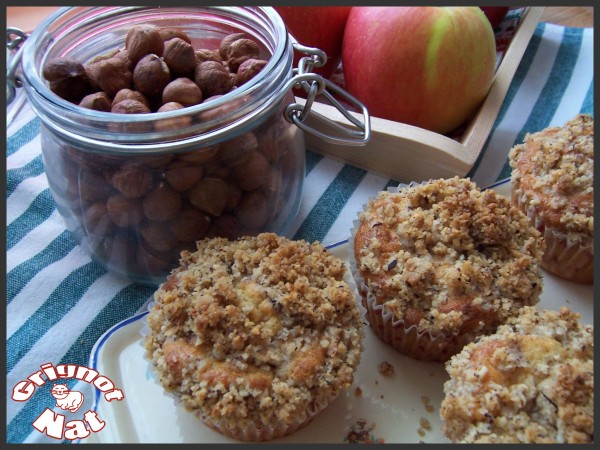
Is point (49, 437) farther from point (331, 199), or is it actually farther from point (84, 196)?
point (331, 199)

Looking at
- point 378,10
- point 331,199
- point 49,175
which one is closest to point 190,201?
point 49,175

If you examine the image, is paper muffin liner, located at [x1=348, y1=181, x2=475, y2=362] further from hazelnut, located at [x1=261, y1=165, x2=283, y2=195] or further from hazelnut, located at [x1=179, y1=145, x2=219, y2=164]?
hazelnut, located at [x1=179, y1=145, x2=219, y2=164]

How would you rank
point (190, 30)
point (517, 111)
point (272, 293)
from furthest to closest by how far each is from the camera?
point (517, 111)
point (190, 30)
point (272, 293)

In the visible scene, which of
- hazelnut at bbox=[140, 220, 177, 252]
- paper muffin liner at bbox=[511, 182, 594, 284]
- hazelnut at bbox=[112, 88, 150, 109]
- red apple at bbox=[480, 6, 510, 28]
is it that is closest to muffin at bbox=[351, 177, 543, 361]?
paper muffin liner at bbox=[511, 182, 594, 284]

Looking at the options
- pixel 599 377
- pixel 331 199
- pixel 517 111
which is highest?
pixel 599 377

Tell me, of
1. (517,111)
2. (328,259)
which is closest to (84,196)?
(328,259)

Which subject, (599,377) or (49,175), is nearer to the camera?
(599,377)

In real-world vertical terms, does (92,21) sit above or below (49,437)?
above

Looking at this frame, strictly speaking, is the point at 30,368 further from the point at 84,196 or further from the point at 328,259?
the point at 328,259

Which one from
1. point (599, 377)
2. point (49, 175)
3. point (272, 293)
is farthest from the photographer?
point (49, 175)
